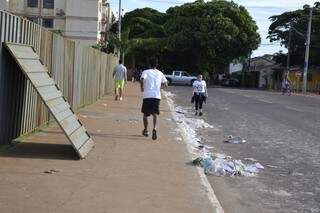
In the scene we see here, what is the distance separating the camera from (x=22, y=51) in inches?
424

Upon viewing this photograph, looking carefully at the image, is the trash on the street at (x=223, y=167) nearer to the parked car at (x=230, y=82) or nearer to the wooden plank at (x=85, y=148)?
the wooden plank at (x=85, y=148)

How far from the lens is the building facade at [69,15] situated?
8838 centimetres

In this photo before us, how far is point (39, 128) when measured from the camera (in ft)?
43.9

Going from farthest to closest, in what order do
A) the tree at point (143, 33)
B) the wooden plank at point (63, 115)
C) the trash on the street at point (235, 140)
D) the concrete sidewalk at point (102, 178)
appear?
the tree at point (143, 33)
the trash on the street at point (235, 140)
the wooden plank at point (63, 115)
the concrete sidewalk at point (102, 178)

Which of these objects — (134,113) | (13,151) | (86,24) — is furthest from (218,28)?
(13,151)

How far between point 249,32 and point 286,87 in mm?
20124

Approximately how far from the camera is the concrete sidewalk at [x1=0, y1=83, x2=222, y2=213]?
7195 millimetres

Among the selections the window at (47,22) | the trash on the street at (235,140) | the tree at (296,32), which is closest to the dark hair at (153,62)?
the trash on the street at (235,140)

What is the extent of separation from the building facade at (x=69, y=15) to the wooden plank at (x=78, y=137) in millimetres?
77681

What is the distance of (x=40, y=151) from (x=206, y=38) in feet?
193

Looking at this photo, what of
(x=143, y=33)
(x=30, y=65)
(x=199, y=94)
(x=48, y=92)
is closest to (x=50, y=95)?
(x=48, y=92)

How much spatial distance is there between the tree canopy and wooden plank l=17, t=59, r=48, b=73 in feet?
185

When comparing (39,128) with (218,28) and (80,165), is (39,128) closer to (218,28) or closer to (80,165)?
(80,165)

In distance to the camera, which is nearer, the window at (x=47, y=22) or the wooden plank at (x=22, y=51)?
the wooden plank at (x=22, y=51)
